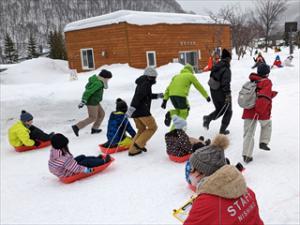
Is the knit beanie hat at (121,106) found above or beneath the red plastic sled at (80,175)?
above

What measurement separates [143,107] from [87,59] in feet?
52.8

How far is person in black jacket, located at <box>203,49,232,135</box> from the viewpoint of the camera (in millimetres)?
6512

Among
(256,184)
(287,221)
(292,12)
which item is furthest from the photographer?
(292,12)

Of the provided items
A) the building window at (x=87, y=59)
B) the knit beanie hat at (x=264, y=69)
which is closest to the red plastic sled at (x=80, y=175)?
the knit beanie hat at (x=264, y=69)

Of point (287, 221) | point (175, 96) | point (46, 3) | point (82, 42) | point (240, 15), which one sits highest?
point (46, 3)

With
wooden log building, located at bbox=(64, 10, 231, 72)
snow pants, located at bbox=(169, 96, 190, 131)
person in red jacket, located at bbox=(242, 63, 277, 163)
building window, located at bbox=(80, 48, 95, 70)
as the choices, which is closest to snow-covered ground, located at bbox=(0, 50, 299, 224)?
person in red jacket, located at bbox=(242, 63, 277, 163)

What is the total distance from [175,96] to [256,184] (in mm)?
2883

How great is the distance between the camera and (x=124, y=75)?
1608cm

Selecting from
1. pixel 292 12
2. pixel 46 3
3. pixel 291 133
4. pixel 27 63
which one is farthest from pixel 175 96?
pixel 292 12

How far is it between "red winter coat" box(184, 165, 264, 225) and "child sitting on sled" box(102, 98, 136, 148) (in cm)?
472

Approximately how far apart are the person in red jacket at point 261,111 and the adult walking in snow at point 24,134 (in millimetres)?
4848

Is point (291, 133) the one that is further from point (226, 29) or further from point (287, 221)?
point (226, 29)

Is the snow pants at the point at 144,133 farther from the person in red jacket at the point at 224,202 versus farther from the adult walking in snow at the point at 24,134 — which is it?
the person in red jacket at the point at 224,202

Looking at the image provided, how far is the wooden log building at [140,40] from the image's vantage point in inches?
733
